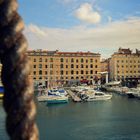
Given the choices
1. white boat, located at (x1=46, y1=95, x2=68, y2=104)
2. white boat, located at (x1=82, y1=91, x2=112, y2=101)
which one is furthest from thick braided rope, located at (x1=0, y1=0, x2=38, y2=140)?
white boat, located at (x1=82, y1=91, x2=112, y2=101)

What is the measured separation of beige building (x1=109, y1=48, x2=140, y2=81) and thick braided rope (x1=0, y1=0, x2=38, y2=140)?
9227 centimetres

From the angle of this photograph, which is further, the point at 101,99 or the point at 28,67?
the point at 101,99

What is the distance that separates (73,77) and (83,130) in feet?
202

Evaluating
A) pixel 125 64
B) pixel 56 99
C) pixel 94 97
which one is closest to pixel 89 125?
pixel 56 99

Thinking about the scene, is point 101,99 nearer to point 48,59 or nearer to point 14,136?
point 48,59

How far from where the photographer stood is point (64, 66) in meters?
85.6

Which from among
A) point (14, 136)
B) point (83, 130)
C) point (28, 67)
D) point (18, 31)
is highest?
point (18, 31)

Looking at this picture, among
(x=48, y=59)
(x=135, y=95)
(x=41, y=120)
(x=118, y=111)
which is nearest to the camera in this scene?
(x=41, y=120)

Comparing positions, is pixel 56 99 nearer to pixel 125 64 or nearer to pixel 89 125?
pixel 89 125

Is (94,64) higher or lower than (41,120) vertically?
higher

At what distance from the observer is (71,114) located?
36.2 metres

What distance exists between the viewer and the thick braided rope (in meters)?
1.23

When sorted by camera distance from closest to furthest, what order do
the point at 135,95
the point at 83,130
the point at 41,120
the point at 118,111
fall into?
the point at 83,130, the point at 41,120, the point at 118,111, the point at 135,95

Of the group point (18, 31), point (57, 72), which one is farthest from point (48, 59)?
point (18, 31)
